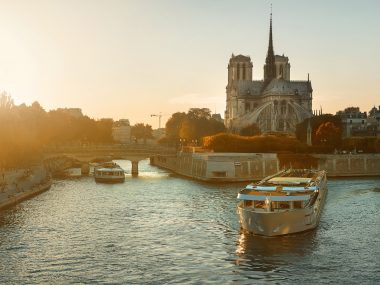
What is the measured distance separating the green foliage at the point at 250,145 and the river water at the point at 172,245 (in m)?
40.0

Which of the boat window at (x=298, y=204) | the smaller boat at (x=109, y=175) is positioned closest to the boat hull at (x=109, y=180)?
the smaller boat at (x=109, y=175)

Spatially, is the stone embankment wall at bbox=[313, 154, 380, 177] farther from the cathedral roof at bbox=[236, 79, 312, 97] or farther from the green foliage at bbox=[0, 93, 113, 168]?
the cathedral roof at bbox=[236, 79, 312, 97]

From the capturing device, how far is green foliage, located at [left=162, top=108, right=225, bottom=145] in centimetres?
15144

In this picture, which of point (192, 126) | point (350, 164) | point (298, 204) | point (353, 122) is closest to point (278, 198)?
point (298, 204)

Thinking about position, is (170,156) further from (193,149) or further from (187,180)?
(187,180)

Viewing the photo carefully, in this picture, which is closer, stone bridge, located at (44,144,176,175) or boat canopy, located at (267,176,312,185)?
boat canopy, located at (267,176,312,185)

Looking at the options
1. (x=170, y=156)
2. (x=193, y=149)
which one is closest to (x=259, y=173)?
(x=193, y=149)

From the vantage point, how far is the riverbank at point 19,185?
5786 cm

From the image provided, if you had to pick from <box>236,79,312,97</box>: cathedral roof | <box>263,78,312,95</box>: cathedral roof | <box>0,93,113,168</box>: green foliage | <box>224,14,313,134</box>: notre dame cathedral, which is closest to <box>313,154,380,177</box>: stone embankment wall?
<box>0,93,113,168</box>: green foliage

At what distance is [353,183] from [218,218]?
135 feet

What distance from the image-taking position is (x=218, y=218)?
51.2m

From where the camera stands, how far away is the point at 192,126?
151250 mm

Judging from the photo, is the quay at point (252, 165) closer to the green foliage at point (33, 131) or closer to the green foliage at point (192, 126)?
the green foliage at point (33, 131)

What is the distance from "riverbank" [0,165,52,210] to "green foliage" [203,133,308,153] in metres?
32.2
